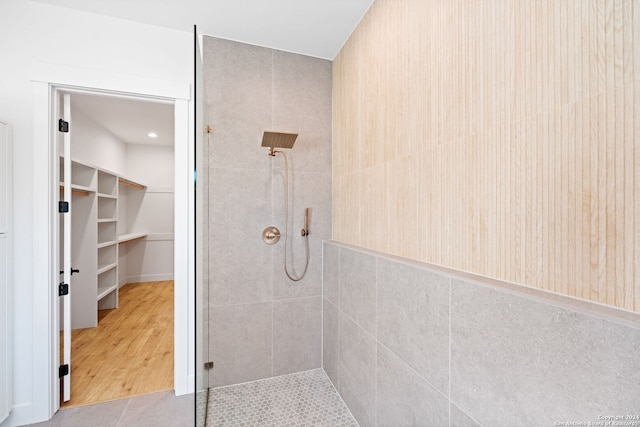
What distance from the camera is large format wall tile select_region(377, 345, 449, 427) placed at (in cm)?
111

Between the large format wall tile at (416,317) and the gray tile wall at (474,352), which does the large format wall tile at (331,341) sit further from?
the large format wall tile at (416,317)

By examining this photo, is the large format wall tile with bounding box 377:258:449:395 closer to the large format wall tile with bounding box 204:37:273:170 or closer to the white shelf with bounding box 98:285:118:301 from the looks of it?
the large format wall tile with bounding box 204:37:273:170

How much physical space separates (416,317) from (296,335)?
128cm

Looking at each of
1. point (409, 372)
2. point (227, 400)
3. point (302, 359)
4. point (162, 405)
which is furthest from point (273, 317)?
point (409, 372)

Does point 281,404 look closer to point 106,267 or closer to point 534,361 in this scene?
point 534,361

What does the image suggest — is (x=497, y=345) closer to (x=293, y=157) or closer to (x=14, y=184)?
(x=293, y=157)

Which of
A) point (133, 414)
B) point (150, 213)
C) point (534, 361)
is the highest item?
point (150, 213)

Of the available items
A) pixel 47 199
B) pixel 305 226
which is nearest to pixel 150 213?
pixel 47 199

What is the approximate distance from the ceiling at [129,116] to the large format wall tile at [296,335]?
7.51 ft

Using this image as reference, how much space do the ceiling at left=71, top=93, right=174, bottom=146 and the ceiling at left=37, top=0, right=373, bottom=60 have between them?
0.94 metres

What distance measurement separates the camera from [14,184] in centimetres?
174

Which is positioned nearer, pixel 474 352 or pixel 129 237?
pixel 474 352

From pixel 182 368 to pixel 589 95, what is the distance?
8.52 ft

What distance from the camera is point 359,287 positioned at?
68.3 inches
